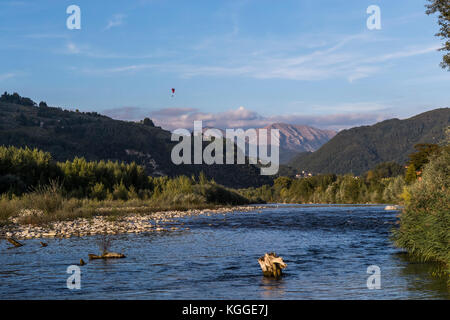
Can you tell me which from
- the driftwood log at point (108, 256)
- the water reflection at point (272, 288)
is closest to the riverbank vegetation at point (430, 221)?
the water reflection at point (272, 288)

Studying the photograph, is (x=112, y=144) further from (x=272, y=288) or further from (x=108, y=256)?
(x=272, y=288)

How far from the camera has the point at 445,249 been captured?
1488 centimetres

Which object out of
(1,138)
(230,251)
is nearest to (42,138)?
(1,138)

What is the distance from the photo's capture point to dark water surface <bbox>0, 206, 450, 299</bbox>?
39.6 feet

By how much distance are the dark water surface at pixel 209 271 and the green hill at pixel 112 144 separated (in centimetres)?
10003

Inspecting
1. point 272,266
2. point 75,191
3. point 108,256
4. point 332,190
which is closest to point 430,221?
point 272,266

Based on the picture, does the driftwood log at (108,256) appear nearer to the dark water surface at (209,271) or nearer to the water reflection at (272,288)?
the dark water surface at (209,271)

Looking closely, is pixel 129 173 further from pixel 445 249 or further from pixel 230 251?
pixel 445 249

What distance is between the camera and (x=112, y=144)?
140 meters

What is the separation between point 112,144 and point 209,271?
12888 centimetres

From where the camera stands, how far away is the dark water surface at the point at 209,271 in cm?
1207

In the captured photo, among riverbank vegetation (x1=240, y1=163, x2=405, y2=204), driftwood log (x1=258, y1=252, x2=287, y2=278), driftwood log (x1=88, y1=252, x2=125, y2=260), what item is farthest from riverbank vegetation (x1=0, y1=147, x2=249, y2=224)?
riverbank vegetation (x1=240, y1=163, x2=405, y2=204)

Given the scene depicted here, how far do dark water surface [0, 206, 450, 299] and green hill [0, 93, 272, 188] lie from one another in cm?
10003

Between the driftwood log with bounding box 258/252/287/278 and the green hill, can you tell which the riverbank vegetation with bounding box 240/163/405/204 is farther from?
the driftwood log with bounding box 258/252/287/278
